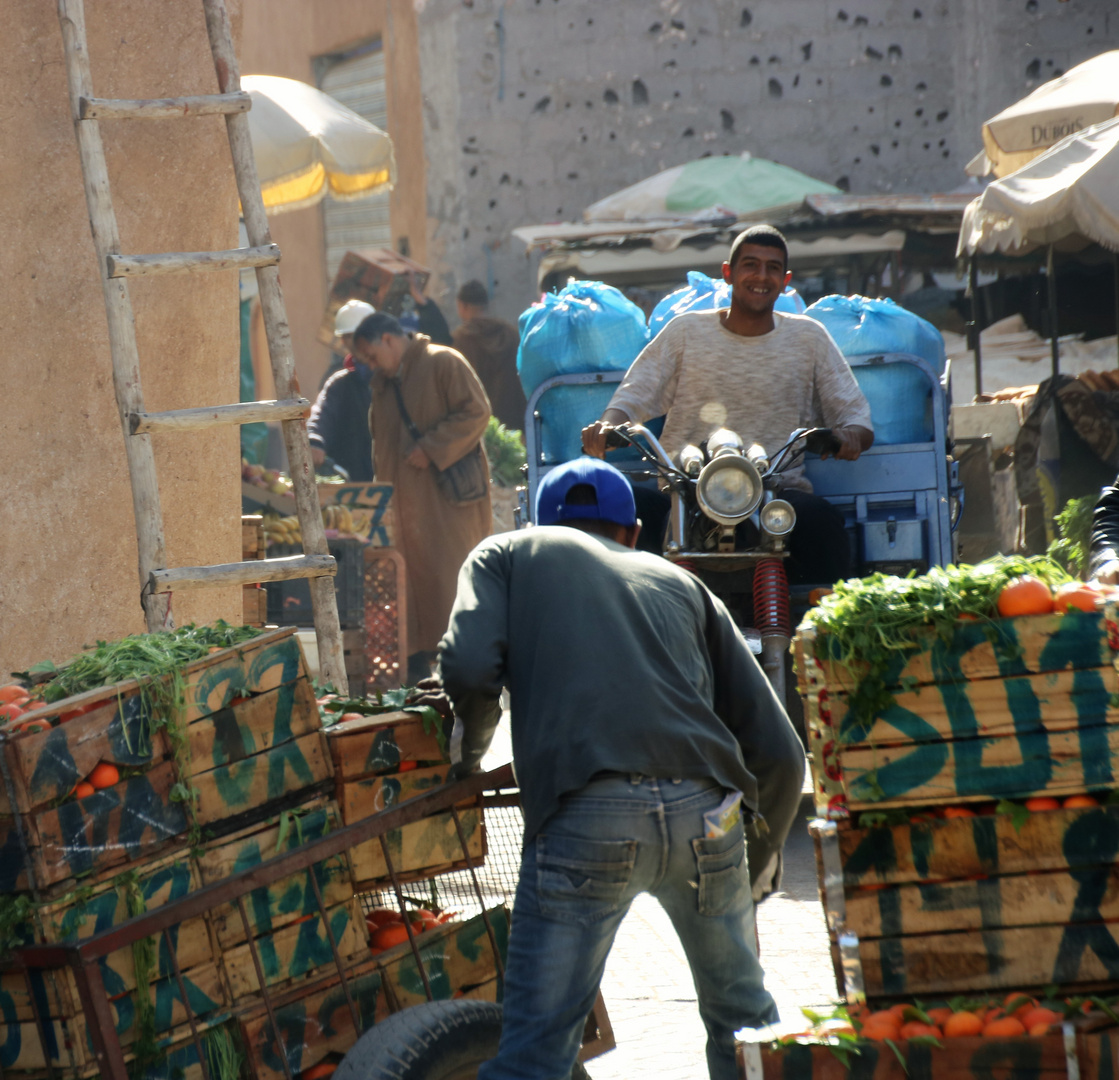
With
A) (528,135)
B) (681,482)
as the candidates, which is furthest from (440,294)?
(681,482)

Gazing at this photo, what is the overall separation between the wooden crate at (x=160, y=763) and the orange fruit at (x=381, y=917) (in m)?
0.51

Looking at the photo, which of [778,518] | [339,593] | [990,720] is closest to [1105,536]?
[778,518]

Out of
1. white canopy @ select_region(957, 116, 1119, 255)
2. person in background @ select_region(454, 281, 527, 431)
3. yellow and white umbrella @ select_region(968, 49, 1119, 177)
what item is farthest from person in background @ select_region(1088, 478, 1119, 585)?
person in background @ select_region(454, 281, 527, 431)

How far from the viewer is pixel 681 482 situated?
206 inches

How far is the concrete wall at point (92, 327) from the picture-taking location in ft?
15.0

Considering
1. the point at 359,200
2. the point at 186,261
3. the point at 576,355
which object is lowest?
the point at 576,355

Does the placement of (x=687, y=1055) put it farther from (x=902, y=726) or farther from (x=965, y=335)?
(x=965, y=335)

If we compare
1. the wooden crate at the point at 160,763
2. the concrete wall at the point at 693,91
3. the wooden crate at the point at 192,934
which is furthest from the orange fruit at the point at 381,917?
the concrete wall at the point at 693,91

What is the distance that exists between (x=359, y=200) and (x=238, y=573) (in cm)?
1255

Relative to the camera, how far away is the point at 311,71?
648 inches

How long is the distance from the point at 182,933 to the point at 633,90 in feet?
39.9

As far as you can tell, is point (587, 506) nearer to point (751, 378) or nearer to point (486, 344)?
point (751, 378)

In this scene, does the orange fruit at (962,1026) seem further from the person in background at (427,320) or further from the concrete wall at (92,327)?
the person in background at (427,320)

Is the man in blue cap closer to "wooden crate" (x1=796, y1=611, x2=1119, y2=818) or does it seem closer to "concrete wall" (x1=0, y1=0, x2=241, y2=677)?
"wooden crate" (x1=796, y1=611, x2=1119, y2=818)
